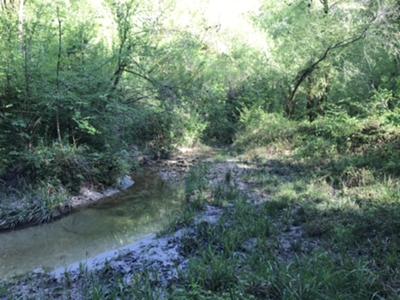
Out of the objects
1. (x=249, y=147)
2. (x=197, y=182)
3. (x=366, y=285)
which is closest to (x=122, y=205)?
(x=197, y=182)

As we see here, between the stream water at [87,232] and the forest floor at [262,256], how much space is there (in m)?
0.61

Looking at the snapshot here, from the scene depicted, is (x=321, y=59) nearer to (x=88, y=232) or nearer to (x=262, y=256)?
(x=262, y=256)

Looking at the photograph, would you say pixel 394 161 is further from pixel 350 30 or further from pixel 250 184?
pixel 350 30

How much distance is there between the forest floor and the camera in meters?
3.20

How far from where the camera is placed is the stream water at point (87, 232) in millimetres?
5059

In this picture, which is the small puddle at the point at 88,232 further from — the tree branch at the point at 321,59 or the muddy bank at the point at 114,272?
the tree branch at the point at 321,59

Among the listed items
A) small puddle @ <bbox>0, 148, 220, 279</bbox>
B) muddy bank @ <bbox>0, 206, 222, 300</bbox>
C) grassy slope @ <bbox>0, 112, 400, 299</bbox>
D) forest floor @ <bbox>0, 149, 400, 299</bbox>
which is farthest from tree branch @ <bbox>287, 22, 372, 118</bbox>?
muddy bank @ <bbox>0, 206, 222, 300</bbox>

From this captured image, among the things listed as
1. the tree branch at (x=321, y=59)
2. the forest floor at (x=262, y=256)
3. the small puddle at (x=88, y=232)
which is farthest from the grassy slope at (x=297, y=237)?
the tree branch at (x=321, y=59)

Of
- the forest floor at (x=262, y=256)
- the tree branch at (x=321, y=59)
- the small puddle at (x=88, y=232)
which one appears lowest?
the small puddle at (x=88, y=232)

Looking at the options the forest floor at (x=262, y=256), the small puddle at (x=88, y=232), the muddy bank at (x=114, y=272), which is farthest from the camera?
the small puddle at (x=88, y=232)

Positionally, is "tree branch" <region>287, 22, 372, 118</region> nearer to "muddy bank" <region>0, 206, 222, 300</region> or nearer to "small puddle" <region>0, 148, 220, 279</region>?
"small puddle" <region>0, 148, 220, 279</region>

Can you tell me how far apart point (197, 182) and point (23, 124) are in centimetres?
491

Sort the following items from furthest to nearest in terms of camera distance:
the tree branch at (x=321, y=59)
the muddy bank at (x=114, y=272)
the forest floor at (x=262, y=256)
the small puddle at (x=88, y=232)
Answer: the tree branch at (x=321, y=59) → the small puddle at (x=88, y=232) → the muddy bank at (x=114, y=272) → the forest floor at (x=262, y=256)

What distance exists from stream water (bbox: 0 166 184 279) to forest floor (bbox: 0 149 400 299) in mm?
614
